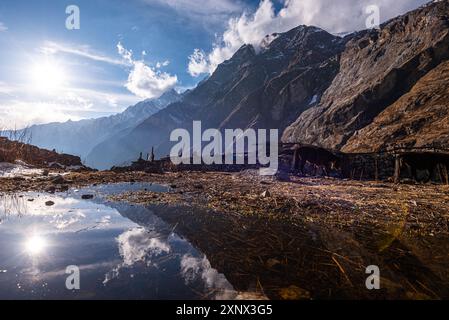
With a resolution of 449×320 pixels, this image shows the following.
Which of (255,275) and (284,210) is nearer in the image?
(255,275)

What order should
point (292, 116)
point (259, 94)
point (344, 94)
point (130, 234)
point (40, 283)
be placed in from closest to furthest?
1. point (40, 283)
2. point (130, 234)
3. point (344, 94)
4. point (292, 116)
5. point (259, 94)

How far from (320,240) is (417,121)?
55.1 metres

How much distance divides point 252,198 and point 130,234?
17.9 ft

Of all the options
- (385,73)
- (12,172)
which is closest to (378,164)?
(12,172)

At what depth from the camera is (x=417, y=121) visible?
4950cm

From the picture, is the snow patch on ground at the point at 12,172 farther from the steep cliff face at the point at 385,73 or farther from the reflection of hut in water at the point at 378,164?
the steep cliff face at the point at 385,73

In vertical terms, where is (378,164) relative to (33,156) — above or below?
below

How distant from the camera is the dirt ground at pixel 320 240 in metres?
3.85

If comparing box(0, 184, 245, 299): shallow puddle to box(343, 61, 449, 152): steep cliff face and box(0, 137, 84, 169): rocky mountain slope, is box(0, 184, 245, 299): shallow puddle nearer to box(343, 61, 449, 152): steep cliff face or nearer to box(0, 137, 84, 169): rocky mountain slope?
box(0, 137, 84, 169): rocky mountain slope

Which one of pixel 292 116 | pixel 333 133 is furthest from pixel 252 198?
pixel 292 116

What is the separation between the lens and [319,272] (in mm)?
4223

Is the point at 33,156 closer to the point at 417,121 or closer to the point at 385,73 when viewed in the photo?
the point at 417,121

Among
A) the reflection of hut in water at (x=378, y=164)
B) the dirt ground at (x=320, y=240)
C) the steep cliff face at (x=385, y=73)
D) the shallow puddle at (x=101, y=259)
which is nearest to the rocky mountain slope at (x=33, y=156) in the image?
the dirt ground at (x=320, y=240)
